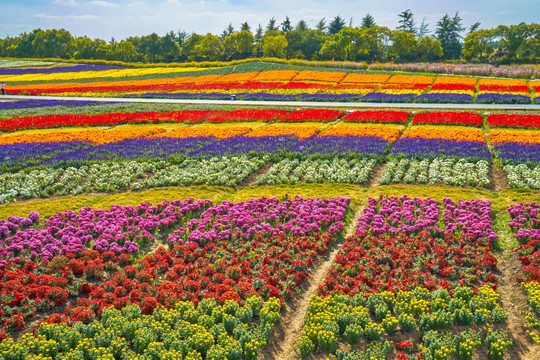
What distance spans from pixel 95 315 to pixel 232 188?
9287 mm

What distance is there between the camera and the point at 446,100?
35531mm

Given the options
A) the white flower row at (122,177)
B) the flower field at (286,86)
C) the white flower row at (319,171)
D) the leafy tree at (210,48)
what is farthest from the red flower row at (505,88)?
the leafy tree at (210,48)

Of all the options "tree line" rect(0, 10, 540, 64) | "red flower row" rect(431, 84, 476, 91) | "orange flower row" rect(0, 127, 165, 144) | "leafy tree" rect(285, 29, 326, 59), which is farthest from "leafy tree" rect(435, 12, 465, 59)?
"orange flower row" rect(0, 127, 165, 144)

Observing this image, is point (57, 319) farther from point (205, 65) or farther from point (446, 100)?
point (205, 65)

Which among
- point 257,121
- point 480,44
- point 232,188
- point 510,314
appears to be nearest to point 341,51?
point 480,44

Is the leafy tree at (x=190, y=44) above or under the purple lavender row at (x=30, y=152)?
above

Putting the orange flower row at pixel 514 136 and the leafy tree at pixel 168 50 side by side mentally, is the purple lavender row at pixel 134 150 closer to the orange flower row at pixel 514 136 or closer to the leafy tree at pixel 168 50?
the orange flower row at pixel 514 136

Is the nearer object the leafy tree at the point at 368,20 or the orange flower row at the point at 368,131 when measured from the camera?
the orange flower row at the point at 368,131

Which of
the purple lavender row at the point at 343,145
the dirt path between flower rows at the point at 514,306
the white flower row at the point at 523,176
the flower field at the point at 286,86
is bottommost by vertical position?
the dirt path between flower rows at the point at 514,306

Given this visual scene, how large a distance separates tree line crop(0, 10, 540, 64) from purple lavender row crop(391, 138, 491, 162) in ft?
211

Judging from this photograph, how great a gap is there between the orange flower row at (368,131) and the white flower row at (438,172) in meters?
4.40

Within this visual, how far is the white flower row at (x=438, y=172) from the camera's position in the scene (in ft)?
55.4

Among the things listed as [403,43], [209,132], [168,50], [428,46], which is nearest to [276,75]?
[209,132]

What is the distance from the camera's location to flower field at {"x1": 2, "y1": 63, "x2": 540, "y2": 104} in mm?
38531
